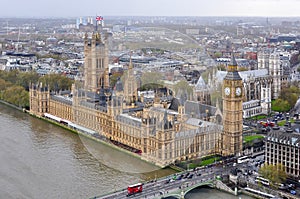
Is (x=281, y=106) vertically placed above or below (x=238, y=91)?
below

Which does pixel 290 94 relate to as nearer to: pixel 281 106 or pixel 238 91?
pixel 281 106

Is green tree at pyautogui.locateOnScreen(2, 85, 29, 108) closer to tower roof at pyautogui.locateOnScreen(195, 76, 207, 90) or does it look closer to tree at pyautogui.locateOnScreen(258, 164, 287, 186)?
tower roof at pyautogui.locateOnScreen(195, 76, 207, 90)

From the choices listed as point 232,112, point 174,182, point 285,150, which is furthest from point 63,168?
point 285,150

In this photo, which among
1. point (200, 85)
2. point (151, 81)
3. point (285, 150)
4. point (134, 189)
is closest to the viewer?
point (134, 189)

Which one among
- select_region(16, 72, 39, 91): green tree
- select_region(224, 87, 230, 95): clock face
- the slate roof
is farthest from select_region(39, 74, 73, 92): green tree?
select_region(224, 87, 230, 95): clock face

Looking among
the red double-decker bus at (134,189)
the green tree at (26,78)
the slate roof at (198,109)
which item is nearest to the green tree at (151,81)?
the slate roof at (198,109)

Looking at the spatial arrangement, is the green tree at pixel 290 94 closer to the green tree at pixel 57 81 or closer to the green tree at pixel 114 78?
the green tree at pixel 114 78
